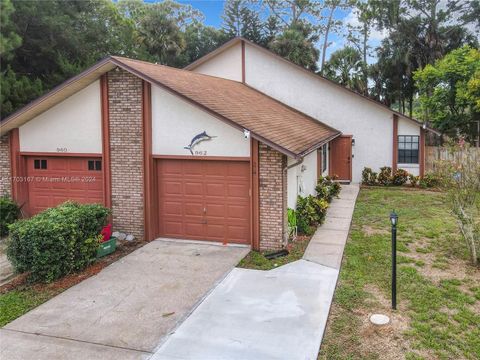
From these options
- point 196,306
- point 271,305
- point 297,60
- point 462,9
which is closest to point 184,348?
point 196,306

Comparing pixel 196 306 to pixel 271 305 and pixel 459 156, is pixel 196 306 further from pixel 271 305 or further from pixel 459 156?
pixel 459 156

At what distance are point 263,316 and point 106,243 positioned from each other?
15.6 feet

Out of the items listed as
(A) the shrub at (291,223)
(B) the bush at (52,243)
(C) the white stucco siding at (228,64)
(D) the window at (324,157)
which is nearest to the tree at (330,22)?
(C) the white stucco siding at (228,64)

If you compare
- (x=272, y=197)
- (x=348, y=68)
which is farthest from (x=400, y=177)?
(x=348, y=68)

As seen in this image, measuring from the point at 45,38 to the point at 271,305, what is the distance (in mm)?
25261

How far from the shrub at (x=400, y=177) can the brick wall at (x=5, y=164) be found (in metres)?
14.9

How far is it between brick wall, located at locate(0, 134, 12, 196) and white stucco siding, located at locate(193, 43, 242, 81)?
30.4 feet

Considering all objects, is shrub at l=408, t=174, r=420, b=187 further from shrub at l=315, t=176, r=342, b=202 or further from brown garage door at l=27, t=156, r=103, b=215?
brown garage door at l=27, t=156, r=103, b=215

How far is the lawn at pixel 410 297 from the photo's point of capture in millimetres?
5895

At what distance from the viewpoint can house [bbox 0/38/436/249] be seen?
401 inches

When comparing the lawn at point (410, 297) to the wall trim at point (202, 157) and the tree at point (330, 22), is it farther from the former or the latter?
the tree at point (330, 22)

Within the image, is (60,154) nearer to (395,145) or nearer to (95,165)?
(95,165)

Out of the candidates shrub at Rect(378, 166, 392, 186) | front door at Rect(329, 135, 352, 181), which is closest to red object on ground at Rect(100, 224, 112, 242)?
front door at Rect(329, 135, 352, 181)

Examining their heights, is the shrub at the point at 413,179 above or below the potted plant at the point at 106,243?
above
